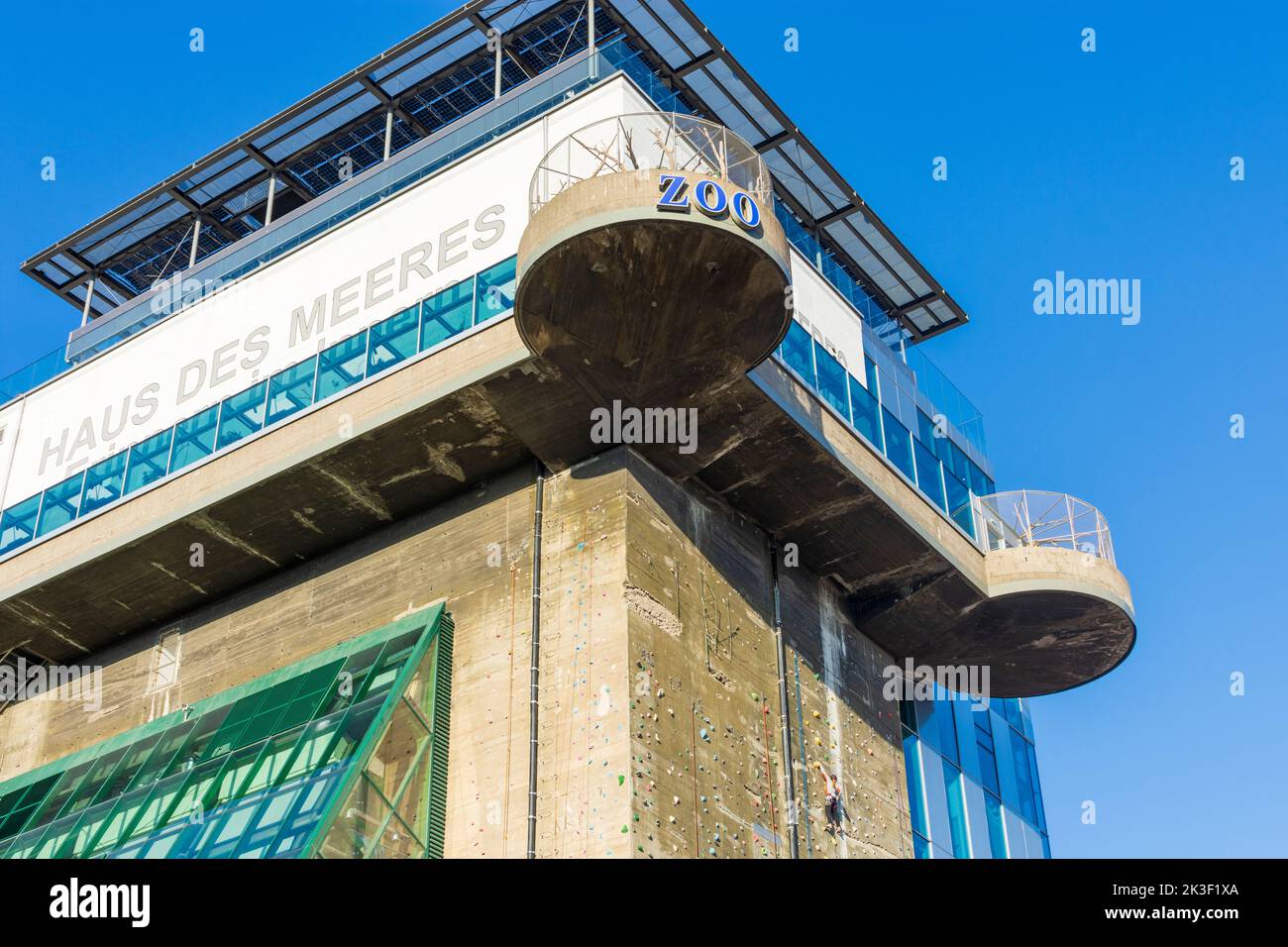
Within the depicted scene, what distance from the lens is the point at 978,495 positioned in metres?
32.0

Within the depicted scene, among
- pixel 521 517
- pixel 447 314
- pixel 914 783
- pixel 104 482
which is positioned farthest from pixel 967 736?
pixel 104 482

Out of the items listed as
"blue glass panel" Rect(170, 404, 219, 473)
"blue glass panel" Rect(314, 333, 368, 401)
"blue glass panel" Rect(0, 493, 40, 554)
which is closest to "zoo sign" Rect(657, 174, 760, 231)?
"blue glass panel" Rect(314, 333, 368, 401)

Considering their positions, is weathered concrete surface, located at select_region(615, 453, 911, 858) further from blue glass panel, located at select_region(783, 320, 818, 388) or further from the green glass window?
the green glass window

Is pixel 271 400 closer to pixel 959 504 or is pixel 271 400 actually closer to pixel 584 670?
pixel 584 670

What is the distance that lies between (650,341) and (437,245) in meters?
5.68

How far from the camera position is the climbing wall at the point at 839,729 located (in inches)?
1040

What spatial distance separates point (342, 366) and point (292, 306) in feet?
8.44

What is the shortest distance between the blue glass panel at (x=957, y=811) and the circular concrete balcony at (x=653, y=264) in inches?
442

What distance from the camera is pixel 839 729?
27.9m

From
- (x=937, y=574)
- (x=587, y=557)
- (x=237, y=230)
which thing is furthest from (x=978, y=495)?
(x=237, y=230)

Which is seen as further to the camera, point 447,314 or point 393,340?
point 393,340

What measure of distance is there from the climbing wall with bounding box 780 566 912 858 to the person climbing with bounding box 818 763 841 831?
66mm

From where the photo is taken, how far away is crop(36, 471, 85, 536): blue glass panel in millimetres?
30234

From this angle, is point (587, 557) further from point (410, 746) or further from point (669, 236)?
point (669, 236)
